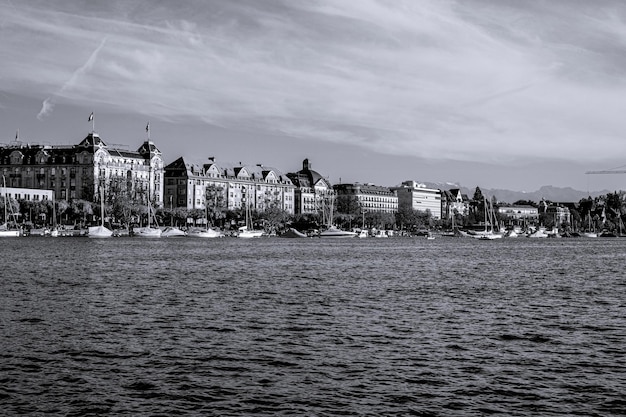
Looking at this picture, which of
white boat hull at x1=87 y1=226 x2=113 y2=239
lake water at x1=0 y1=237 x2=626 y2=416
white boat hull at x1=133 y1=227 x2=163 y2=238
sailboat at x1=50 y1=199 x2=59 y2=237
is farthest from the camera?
white boat hull at x1=133 y1=227 x2=163 y2=238

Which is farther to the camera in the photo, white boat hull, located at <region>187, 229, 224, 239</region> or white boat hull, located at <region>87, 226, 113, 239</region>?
white boat hull, located at <region>187, 229, 224, 239</region>

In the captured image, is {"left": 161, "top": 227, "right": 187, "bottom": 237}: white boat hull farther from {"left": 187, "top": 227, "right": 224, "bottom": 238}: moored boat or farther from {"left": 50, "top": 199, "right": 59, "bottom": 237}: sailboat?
{"left": 50, "top": 199, "right": 59, "bottom": 237}: sailboat

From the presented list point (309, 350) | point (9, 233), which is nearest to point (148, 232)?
point (9, 233)

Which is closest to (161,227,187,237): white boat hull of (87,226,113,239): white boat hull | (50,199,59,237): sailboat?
(87,226,113,239): white boat hull

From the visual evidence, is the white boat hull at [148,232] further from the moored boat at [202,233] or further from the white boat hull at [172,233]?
the moored boat at [202,233]

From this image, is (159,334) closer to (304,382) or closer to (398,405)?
(304,382)

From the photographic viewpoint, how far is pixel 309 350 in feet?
89.9

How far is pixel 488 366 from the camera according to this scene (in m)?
25.0

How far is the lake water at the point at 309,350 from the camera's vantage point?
68.3ft

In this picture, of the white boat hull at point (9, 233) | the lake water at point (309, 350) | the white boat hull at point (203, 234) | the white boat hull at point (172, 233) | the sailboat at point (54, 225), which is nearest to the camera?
the lake water at point (309, 350)

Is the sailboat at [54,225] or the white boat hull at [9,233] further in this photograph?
the sailboat at [54,225]

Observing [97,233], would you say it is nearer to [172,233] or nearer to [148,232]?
[148,232]

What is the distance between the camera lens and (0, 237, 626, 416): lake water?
20812mm

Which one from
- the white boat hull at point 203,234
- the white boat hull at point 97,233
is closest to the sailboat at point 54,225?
the white boat hull at point 97,233
